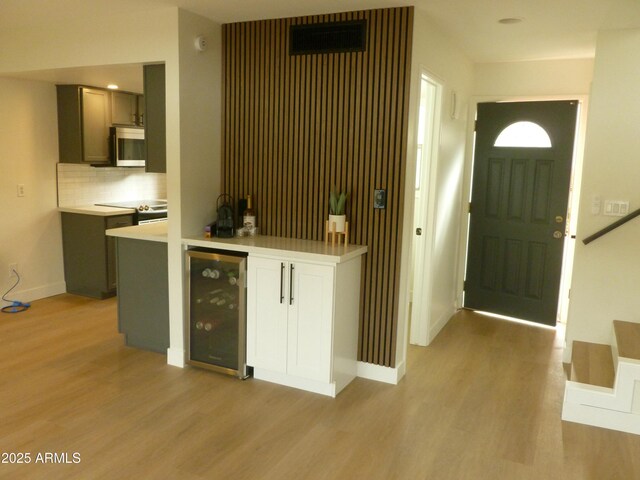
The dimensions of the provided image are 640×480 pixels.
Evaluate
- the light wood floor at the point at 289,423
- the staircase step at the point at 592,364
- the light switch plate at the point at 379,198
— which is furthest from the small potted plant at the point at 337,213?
the staircase step at the point at 592,364

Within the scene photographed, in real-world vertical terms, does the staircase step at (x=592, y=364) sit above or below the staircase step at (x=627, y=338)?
below

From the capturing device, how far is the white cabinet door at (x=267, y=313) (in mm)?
3463

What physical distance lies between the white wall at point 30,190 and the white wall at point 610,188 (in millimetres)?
4991

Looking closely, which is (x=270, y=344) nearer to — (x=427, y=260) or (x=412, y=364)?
(x=412, y=364)

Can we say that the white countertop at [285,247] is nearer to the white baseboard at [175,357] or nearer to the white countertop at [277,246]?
the white countertop at [277,246]

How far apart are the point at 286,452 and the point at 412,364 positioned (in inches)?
60.2

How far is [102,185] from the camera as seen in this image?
598 cm

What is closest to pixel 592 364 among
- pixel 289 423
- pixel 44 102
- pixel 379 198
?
pixel 379 198

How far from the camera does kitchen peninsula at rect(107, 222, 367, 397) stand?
10.9ft

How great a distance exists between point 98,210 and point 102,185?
652mm

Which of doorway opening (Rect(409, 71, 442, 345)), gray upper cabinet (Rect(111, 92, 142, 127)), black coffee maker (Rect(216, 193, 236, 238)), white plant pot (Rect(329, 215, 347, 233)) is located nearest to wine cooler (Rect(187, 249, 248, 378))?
black coffee maker (Rect(216, 193, 236, 238))

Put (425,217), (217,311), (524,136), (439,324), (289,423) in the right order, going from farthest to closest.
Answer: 1. (524,136)
2. (439,324)
3. (425,217)
4. (217,311)
5. (289,423)

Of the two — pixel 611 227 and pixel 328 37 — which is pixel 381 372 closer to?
pixel 611 227

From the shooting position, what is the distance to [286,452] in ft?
9.16
